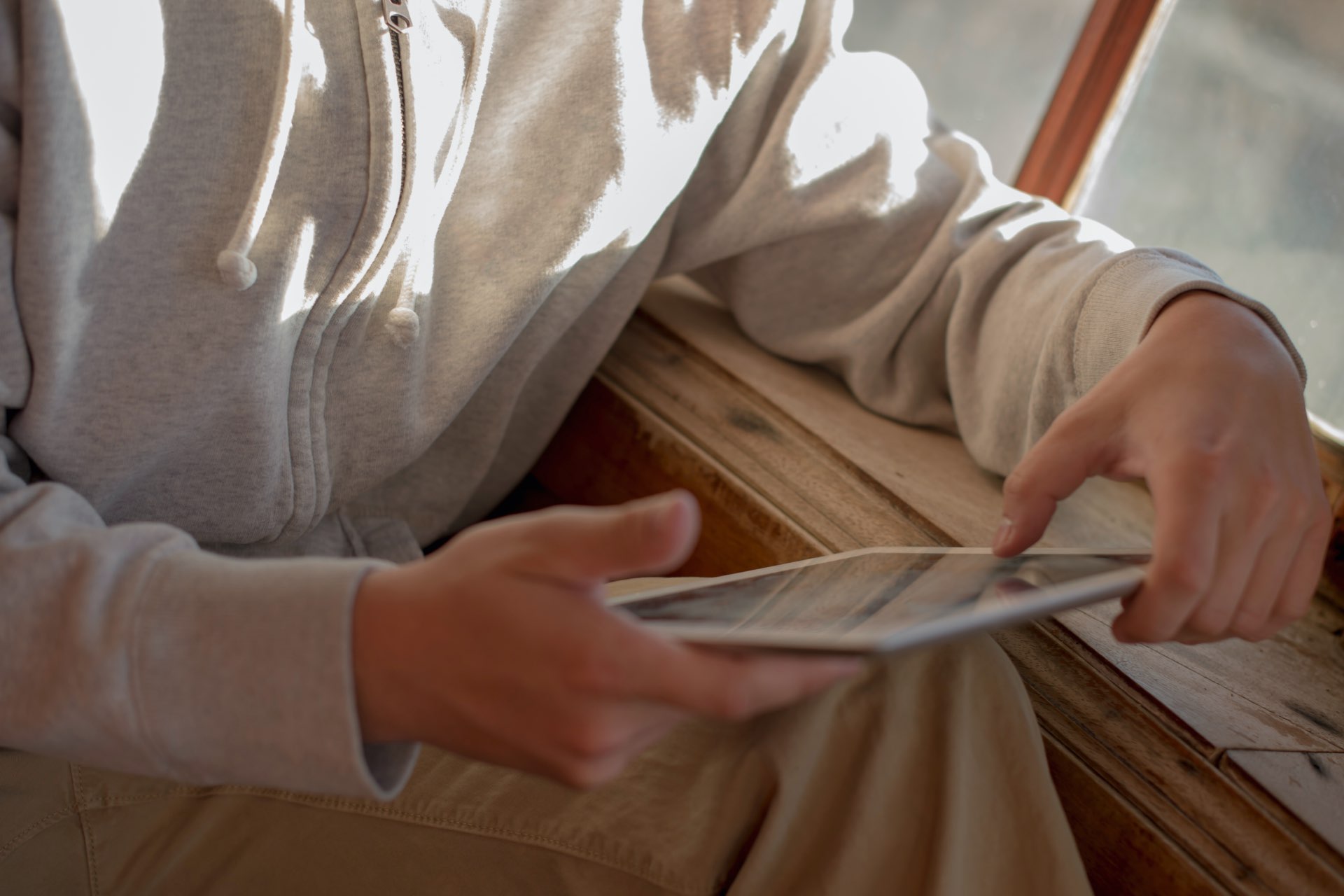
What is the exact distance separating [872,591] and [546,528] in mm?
186

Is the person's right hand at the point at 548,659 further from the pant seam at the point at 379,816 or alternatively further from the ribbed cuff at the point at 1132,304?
the ribbed cuff at the point at 1132,304

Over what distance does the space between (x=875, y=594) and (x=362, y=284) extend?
0.43 meters

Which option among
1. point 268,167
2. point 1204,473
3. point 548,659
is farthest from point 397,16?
point 1204,473

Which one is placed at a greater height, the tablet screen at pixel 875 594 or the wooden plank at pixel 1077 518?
the tablet screen at pixel 875 594

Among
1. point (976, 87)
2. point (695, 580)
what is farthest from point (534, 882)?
point (976, 87)

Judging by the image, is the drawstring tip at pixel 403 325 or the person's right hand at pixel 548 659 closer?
the person's right hand at pixel 548 659

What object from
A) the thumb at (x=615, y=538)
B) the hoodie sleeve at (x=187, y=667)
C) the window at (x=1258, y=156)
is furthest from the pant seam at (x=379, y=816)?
the window at (x=1258, y=156)

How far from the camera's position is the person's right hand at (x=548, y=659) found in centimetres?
43

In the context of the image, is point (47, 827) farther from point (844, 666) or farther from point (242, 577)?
point (844, 666)

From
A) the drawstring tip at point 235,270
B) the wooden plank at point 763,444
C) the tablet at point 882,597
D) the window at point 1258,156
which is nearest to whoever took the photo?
the tablet at point 882,597

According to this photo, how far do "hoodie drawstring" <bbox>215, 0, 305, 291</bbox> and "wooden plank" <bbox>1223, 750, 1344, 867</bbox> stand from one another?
65 cm

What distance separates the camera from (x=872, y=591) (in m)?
0.55

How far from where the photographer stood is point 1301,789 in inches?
22.3

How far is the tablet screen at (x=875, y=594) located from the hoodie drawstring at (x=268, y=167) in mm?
346
